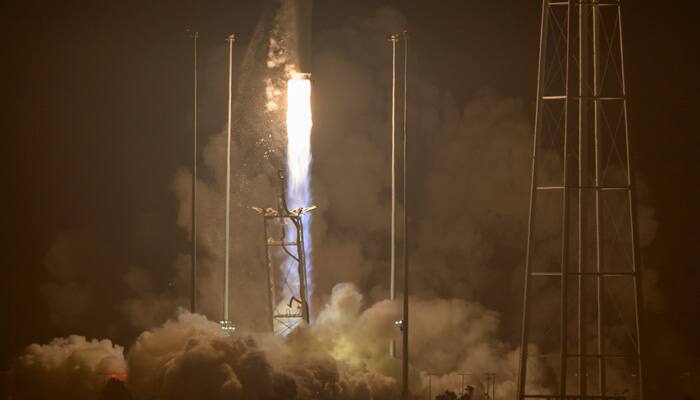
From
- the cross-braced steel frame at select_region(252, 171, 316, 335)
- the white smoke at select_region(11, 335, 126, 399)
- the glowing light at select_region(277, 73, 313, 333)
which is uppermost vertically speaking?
the glowing light at select_region(277, 73, 313, 333)

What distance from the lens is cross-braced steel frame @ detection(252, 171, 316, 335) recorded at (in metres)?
42.8

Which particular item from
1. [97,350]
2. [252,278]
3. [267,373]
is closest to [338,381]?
[267,373]

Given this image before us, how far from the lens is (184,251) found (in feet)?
173

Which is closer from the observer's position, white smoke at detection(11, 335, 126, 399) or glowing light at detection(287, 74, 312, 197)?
white smoke at detection(11, 335, 126, 399)

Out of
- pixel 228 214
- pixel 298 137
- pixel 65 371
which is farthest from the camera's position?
pixel 228 214

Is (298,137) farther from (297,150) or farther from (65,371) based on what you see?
(65,371)

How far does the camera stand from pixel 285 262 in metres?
45.7

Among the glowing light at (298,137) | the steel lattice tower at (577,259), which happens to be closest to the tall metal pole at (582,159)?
the steel lattice tower at (577,259)

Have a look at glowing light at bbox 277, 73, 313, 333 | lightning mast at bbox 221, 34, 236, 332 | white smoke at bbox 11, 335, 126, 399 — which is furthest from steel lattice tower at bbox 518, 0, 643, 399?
white smoke at bbox 11, 335, 126, 399

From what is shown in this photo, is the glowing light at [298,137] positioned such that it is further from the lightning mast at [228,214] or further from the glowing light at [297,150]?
the lightning mast at [228,214]

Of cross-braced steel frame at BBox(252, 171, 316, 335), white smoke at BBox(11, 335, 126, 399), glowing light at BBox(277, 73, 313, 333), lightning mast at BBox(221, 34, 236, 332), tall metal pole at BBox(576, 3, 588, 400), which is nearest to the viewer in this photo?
tall metal pole at BBox(576, 3, 588, 400)

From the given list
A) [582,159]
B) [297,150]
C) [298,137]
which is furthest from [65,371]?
[582,159]

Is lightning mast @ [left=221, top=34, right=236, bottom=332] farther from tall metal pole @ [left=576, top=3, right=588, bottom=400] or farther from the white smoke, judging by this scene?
tall metal pole @ [left=576, top=3, right=588, bottom=400]

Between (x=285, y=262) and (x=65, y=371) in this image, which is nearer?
(x=65, y=371)
